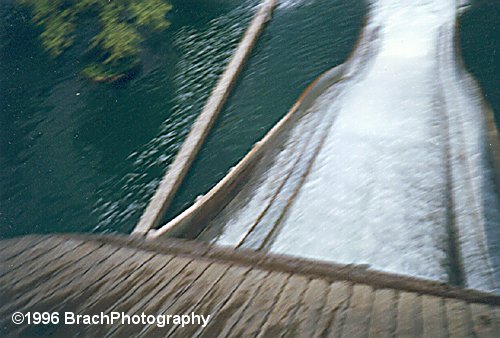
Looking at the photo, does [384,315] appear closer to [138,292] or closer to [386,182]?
[138,292]

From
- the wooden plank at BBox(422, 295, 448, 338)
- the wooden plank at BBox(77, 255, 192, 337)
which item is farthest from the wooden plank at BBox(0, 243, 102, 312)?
the wooden plank at BBox(422, 295, 448, 338)

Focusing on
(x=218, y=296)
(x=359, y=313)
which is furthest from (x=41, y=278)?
(x=359, y=313)

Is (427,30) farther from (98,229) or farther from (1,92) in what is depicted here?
(1,92)

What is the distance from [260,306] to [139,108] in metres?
6.37

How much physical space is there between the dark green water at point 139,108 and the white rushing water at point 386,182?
80 centimetres

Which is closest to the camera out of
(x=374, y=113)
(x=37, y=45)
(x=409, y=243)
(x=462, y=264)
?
(x=462, y=264)

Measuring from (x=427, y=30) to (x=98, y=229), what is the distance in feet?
17.8

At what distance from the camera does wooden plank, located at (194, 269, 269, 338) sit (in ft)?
10.9

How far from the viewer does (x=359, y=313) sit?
10.5 ft

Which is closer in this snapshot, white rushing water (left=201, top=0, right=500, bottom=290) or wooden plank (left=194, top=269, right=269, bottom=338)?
wooden plank (left=194, top=269, right=269, bottom=338)

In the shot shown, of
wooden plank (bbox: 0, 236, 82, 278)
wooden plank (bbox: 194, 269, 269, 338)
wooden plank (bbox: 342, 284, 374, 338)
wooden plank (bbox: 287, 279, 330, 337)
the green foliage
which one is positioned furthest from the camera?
the green foliage

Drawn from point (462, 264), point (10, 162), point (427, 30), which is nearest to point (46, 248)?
point (462, 264)

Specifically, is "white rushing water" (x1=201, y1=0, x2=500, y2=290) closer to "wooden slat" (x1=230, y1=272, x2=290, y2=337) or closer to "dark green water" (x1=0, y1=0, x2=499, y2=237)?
"dark green water" (x1=0, y1=0, x2=499, y2=237)

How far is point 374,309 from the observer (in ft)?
10.6
